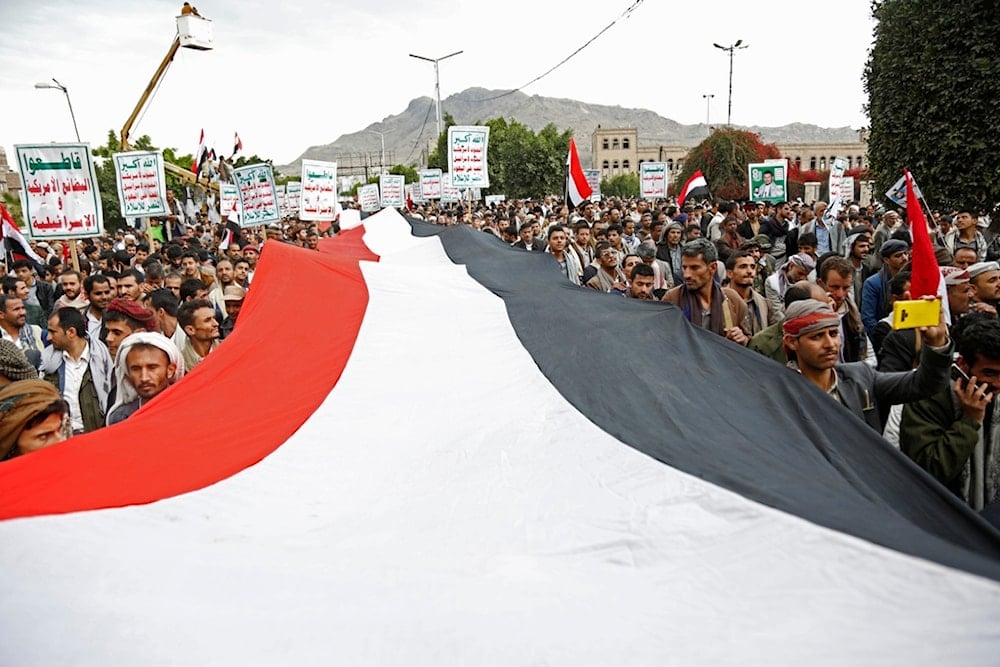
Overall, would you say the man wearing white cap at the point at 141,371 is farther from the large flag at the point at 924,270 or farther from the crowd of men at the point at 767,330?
the large flag at the point at 924,270

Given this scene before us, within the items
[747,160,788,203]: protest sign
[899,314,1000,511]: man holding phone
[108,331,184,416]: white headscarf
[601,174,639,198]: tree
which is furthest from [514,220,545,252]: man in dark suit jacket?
[601,174,639,198]: tree

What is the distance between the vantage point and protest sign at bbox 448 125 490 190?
14898 mm

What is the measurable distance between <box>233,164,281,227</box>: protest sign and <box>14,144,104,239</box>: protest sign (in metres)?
4.42

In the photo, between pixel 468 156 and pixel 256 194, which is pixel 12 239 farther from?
pixel 468 156

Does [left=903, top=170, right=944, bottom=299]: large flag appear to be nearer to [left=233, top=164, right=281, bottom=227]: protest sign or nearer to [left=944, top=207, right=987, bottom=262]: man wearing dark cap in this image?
[left=944, top=207, right=987, bottom=262]: man wearing dark cap

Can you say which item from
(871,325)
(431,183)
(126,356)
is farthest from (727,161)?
(126,356)

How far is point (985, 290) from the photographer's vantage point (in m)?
4.58

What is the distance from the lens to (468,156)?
49.4ft

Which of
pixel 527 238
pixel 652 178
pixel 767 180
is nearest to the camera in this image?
pixel 527 238

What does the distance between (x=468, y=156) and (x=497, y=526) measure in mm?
13696

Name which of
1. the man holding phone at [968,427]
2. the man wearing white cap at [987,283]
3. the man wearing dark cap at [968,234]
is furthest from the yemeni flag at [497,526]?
the man wearing dark cap at [968,234]

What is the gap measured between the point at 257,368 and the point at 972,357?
3230 millimetres

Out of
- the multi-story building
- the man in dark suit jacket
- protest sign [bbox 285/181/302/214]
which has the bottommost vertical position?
the man in dark suit jacket

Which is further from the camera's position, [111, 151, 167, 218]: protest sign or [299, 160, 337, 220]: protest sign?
[299, 160, 337, 220]: protest sign
